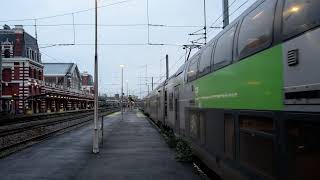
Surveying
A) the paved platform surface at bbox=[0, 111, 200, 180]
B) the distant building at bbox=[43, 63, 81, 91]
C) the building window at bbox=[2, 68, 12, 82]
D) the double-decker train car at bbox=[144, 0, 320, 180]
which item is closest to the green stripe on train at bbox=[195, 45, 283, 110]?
the double-decker train car at bbox=[144, 0, 320, 180]

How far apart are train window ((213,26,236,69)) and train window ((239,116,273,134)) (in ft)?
5.13

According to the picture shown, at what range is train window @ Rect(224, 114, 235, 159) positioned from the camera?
913 centimetres

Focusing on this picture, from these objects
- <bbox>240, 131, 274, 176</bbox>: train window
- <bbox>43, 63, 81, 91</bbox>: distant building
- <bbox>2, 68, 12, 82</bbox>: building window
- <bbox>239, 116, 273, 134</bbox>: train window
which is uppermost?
<bbox>43, 63, 81, 91</bbox>: distant building

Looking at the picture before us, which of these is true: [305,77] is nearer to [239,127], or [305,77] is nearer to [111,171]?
[239,127]

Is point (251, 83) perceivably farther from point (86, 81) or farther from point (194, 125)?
point (86, 81)

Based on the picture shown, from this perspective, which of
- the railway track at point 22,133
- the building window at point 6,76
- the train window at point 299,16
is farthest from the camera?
the building window at point 6,76

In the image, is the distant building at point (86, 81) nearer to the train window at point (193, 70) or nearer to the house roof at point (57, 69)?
the house roof at point (57, 69)

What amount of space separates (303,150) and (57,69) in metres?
126

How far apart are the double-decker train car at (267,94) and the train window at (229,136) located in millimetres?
18

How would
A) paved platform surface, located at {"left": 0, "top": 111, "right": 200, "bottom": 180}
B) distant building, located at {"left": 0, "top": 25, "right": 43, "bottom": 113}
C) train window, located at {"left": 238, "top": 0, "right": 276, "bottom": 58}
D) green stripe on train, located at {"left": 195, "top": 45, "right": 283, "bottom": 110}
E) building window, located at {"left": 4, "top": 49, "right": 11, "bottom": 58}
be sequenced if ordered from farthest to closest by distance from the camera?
building window, located at {"left": 4, "top": 49, "right": 11, "bottom": 58} < distant building, located at {"left": 0, "top": 25, "right": 43, "bottom": 113} < paved platform surface, located at {"left": 0, "top": 111, "right": 200, "bottom": 180} < train window, located at {"left": 238, "top": 0, "right": 276, "bottom": 58} < green stripe on train, located at {"left": 195, "top": 45, "right": 283, "bottom": 110}

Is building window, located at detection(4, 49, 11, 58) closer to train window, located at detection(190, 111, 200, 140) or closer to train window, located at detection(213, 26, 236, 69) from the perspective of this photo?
train window, located at detection(190, 111, 200, 140)

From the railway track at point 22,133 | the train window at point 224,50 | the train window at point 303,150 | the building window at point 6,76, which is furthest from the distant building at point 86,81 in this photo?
the train window at point 303,150

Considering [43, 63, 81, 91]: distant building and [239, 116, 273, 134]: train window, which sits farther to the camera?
[43, 63, 81, 91]: distant building

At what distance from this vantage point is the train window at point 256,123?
6.72 m
